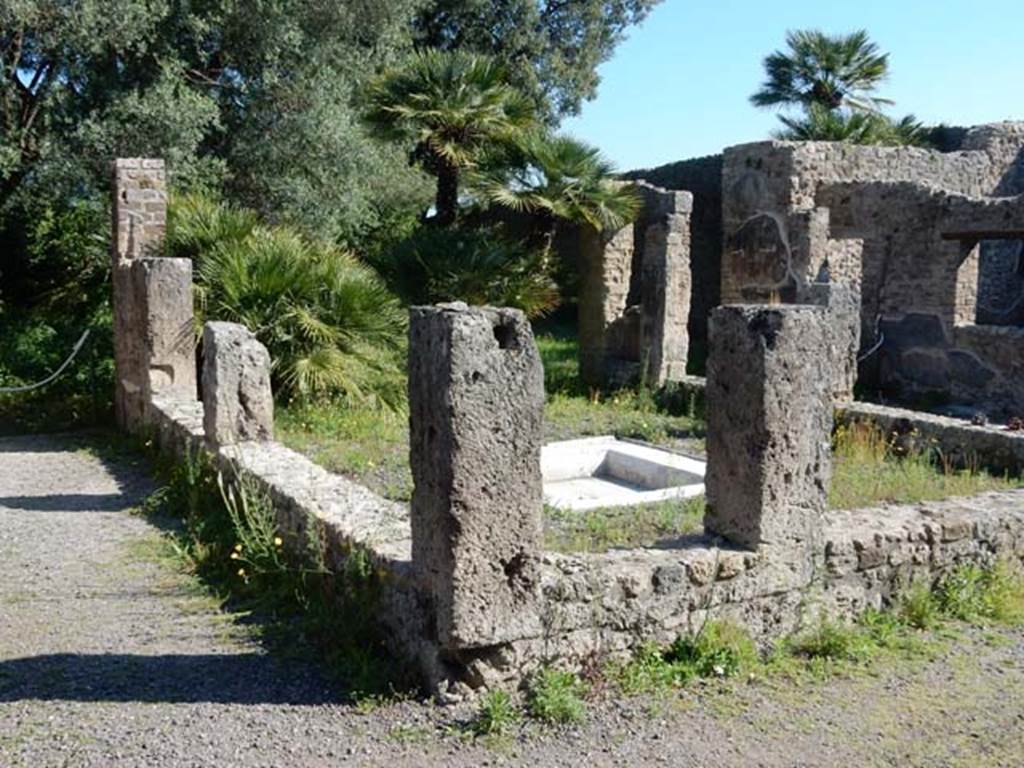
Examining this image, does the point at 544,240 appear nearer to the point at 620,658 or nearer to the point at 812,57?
the point at 812,57

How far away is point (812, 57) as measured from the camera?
1994cm

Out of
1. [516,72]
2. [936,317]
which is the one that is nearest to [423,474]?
[936,317]

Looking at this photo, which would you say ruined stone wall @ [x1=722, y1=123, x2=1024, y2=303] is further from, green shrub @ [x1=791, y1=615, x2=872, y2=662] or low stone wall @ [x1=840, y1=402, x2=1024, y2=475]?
green shrub @ [x1=791, y1=615, x2=872, y2=662]

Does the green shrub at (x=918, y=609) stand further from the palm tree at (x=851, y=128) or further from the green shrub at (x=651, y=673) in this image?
the palm tree at (x=851, y=128)

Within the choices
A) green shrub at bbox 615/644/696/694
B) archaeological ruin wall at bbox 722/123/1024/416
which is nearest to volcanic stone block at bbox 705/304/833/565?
green shrub at bbox 615/644/696/694

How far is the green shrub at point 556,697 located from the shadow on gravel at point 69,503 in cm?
471

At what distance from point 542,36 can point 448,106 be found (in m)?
11.6

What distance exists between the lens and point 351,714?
4.53 m

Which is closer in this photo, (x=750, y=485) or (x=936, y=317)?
(x=750, y=485)

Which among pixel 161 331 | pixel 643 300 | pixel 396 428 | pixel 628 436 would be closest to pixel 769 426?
pixel 628 436

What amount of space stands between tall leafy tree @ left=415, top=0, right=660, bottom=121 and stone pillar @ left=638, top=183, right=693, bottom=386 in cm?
1081

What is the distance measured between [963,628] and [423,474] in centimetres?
309

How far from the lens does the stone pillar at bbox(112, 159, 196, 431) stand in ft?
34.7

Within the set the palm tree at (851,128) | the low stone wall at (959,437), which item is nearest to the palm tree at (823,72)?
the palm tree at (851,128)
